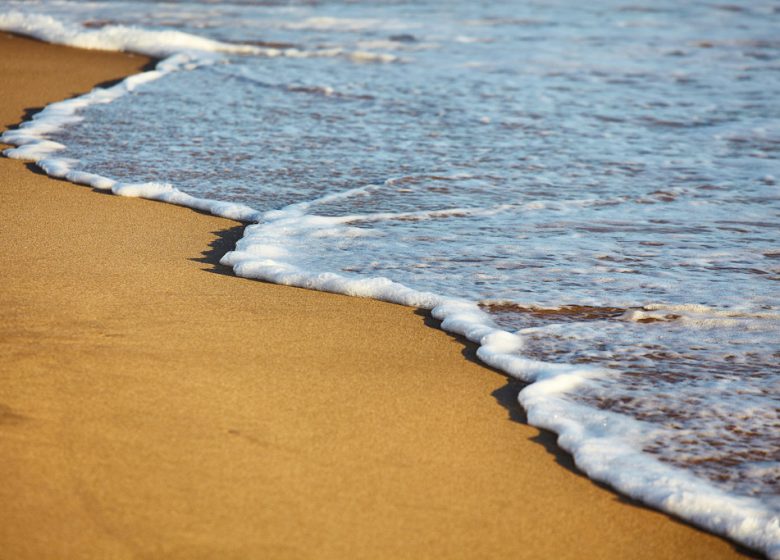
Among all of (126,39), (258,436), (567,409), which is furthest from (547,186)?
(126,39)

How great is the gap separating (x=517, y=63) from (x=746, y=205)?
4.35 meters

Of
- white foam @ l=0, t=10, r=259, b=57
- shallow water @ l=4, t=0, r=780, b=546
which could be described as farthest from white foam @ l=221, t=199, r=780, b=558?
white foam @ l=0, t=10, r=259, b=57

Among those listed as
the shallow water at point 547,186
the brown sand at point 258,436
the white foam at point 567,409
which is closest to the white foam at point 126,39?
the shallow water at point 547,186

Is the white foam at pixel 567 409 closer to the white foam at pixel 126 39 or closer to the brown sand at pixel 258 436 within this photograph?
the brown sand at pixel 258 436

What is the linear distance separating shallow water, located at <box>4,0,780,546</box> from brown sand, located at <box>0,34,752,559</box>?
30 centimetres

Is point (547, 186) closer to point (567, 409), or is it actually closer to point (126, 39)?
point (567, 409)

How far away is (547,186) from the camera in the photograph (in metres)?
4.87

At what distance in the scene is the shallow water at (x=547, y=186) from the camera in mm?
2867

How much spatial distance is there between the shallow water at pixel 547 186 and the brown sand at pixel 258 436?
30 centimetres

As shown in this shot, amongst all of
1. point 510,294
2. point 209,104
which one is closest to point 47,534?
point 510,294

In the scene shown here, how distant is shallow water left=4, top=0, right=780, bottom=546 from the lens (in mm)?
2867

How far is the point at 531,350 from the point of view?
9.77 ft

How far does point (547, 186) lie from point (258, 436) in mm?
2877

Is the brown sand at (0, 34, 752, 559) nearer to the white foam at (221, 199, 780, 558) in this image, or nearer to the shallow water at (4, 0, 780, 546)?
the white foam at (221, 199, 780, 558)
